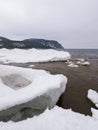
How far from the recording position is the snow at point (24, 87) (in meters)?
4.90

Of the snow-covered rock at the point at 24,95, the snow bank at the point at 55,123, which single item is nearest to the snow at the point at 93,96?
the snow-covered rock at the point at 24,95

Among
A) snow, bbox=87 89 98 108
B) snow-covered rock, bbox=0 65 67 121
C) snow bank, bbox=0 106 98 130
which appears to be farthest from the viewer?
snow, bbox=87 89 98 108

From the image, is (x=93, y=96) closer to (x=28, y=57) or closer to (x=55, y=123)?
(x=55, y=123)

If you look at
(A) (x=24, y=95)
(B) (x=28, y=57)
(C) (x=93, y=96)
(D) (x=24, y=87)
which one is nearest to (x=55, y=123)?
(A) (x=24, y=95)

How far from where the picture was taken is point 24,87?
6168 millimetres

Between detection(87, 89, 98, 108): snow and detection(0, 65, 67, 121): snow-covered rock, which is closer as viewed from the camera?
detection(0, 65, 67, 121): snow-covered rock

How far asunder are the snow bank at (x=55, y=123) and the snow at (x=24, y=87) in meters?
1.06

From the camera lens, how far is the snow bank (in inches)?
139

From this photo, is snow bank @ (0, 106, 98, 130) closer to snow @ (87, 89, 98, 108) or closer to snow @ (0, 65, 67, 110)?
snow @ (0, 65, 67, 110)

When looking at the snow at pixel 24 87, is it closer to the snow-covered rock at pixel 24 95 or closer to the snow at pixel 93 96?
the snow-covered rock at pixel 24 95

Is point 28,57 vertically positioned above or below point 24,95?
below

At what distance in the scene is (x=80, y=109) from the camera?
6824 mm

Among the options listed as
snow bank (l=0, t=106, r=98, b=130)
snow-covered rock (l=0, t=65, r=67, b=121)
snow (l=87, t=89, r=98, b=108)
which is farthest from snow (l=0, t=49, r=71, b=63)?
snow bank (l=0, t=106, r=98, b=130)

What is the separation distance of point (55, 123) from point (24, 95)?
1747 millimetres
